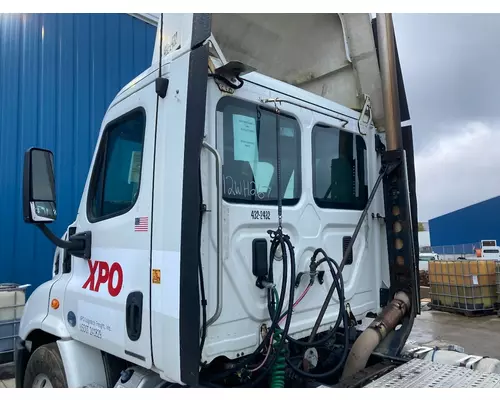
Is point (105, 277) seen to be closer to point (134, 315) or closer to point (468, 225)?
point (134, 315)

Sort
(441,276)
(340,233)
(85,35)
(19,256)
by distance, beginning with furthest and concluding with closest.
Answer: (441,276), (85,35), (19,256), (340,233)

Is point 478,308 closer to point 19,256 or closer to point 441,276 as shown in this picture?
point 441,276

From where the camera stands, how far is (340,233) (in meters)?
2.98

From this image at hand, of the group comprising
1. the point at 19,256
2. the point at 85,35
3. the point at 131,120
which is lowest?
the point at 19,256

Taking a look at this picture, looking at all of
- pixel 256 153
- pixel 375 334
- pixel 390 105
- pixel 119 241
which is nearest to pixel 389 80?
pixel 390 105

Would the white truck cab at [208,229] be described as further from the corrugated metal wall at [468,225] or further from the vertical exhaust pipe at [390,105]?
the corrugated metal wall at [468,225]

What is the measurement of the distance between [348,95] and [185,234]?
2.18 metres

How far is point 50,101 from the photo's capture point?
647 centimetres

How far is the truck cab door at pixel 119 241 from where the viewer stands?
7.05ft

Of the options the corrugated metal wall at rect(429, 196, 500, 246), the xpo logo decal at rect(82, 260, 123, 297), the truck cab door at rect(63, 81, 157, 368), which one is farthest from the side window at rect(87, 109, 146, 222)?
the corrugated metal wall at rect(429, 196, 500, 246)

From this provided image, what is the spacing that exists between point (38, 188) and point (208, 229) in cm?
99

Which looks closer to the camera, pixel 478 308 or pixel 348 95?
pixel 348 95

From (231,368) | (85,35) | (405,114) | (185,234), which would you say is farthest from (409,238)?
(85,35)

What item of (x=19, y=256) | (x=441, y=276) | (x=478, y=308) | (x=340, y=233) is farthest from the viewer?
(x=441, y=276)
